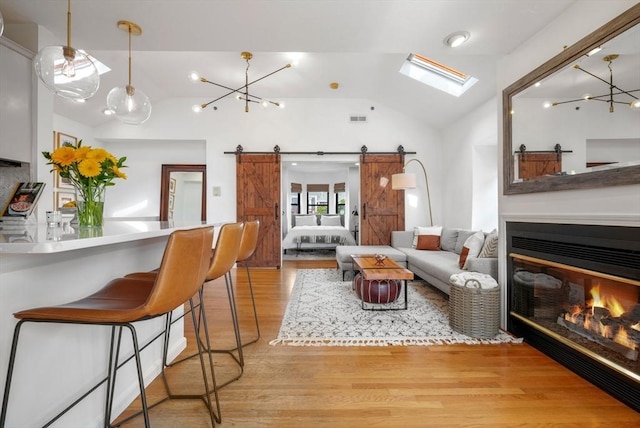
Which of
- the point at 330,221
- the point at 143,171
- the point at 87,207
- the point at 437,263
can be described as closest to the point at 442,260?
the point at 437,263

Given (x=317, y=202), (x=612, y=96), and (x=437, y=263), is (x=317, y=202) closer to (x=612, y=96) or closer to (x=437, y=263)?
(x=437, y=263)

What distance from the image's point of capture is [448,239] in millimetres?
4762

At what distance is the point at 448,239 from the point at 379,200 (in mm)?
1547

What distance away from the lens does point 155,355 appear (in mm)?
1943

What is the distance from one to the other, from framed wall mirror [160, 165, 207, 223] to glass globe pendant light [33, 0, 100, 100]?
14.9 ft

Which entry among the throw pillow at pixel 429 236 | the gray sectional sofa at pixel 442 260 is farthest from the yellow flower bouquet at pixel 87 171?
the throw pillow at pixel 429 236

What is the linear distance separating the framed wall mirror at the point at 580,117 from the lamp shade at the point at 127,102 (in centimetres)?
337

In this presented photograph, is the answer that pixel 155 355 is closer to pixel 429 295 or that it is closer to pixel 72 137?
pixel 429 295

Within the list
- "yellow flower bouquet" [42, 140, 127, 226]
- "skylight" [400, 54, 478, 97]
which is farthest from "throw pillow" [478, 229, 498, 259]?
"yellow flower bouquet" [42, 140, 127, 226]

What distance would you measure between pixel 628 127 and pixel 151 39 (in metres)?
3.55

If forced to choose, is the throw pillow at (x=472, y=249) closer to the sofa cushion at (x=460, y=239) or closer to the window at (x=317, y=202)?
the sofa cushion at (x=460, y=239)

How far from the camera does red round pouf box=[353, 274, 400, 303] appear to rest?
3.10 meters

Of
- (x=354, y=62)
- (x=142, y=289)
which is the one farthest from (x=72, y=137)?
(x=142, y=289)

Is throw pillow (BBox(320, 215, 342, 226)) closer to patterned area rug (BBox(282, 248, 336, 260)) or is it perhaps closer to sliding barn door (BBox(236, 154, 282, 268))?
patterned area rug (BBox(282, 248, 336, 260))
